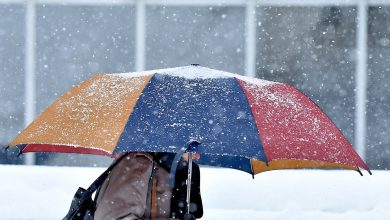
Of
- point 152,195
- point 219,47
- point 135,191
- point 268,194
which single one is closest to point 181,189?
point 152,195

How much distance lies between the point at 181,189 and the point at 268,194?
269 inches

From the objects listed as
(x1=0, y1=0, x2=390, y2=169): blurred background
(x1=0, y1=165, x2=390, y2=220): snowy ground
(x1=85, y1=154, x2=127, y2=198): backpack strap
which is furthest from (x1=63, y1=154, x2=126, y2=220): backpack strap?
(x1=0, y1=0, x2=390, y2=169): blurred background

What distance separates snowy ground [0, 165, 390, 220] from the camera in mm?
10289

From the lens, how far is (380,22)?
36.7 ft

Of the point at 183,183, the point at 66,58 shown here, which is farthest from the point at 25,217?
the point at 183,183

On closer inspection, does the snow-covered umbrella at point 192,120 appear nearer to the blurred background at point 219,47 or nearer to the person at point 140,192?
the person at point 140,192

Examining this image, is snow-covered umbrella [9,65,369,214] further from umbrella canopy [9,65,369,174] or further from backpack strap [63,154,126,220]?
backpack strap [63,154,126,220]

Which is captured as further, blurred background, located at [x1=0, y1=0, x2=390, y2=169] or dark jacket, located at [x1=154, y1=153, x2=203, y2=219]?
blurred background, located at [x1=0, y1=0, x2=390, y2=169]

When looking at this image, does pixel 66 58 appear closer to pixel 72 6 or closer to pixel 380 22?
pixel 72 6

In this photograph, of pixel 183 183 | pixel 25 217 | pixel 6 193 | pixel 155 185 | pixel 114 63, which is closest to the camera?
pixel 155 185

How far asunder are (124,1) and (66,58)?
44.2 inches

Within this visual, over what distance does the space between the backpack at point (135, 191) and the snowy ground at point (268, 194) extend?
6.41 meters

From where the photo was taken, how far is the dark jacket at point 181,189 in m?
3.79

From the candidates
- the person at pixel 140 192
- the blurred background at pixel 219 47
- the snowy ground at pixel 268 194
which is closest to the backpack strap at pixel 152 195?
the person at pixel 140 192
